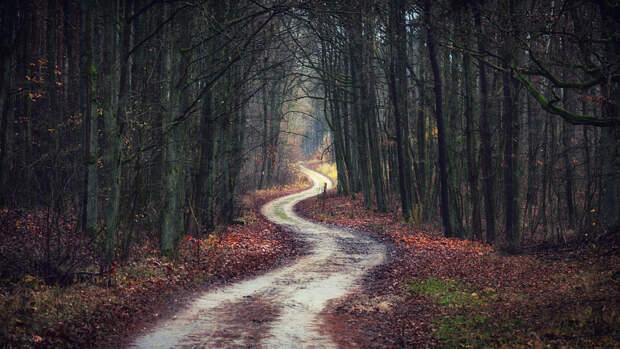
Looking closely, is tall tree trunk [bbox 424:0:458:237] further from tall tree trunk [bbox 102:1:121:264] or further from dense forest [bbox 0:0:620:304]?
tall tree trunk [bbox 102:1:121:264]

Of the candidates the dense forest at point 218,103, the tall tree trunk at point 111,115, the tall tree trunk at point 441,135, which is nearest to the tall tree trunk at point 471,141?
the dense forest at point 218,103

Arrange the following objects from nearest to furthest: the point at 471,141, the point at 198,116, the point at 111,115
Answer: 1. the point at 111,115
2. the point at 198,116
3. the point at 471,141

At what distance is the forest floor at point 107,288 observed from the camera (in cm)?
682

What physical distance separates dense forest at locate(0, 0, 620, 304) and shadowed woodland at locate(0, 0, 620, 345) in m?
0.07

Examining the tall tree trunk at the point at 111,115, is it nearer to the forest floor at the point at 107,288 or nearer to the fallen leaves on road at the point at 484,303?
the forest floor at the point at 107,288

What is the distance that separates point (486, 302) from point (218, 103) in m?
13.1

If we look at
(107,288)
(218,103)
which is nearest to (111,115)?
(107,288)

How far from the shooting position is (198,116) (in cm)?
1662

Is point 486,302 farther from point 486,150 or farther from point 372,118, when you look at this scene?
point 372,118

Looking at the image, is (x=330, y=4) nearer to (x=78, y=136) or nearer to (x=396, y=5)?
(x=396, y=5)

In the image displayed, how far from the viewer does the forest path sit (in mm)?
7281

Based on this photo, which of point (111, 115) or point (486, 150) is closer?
point (111, 115)

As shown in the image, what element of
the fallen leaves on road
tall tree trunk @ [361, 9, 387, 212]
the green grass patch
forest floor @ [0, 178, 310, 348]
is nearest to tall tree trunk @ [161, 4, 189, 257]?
forest floor @ [0, 178, 310, 348]

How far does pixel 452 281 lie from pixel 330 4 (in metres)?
7.41
